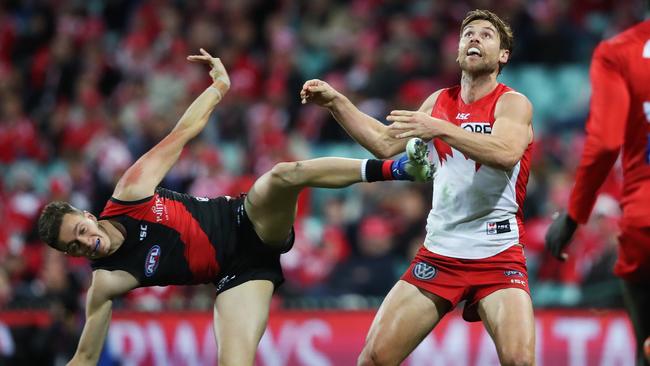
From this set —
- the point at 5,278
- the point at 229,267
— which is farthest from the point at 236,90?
the point at 229,267

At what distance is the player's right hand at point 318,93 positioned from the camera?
6145 millimetres

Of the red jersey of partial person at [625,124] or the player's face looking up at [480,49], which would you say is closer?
the red jersey of partial person at [625,124]

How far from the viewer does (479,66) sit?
238 inches

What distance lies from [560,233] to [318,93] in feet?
5.55

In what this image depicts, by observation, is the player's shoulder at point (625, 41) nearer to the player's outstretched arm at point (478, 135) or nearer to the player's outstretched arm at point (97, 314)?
the player's outstretched arm at point (478, 135)

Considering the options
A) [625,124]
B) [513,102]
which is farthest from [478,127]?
[625,124]

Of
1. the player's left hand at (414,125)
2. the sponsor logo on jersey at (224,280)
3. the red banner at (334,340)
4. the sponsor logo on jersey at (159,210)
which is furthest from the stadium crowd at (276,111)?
the player's left hand at (414,125)

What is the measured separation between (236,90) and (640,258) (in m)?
10.1

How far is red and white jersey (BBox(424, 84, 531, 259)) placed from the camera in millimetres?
5953

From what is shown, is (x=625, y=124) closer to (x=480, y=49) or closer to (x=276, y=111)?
(x=480, y=49)

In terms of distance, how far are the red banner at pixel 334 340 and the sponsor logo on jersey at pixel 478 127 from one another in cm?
353

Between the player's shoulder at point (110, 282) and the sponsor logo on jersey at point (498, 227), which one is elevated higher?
the sponsor logo on jersey at point (498, 227)

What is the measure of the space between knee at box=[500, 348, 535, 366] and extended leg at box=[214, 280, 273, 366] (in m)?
1.80

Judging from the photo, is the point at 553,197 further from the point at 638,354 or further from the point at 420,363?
the point at 638,354
